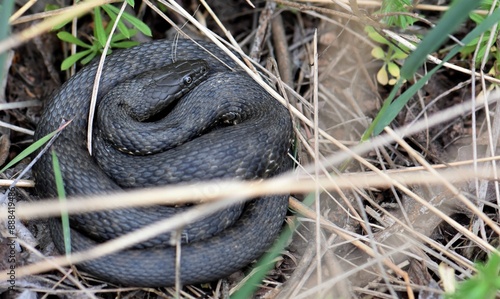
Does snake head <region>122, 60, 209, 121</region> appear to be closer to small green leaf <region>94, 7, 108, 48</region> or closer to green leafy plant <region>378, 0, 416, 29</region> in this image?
small green leaf <region>94, 7, 108, 48</region>

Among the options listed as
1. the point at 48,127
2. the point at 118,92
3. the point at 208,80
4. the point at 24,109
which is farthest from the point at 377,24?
the point at 24,109

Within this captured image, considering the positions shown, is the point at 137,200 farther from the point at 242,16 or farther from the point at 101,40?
the point at 242,16

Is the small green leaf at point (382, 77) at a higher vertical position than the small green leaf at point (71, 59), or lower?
lower

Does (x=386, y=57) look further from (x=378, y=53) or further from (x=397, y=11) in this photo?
(x=397, y=11)

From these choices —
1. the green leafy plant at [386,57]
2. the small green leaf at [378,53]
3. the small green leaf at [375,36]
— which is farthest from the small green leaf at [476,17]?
the small green leaf at [378,53]

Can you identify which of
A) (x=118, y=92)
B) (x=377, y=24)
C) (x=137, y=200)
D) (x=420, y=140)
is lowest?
(x=420, y=140)

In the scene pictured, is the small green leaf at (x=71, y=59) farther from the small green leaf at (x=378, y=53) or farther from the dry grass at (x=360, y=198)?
the small green leaf at (x=378, y=53)

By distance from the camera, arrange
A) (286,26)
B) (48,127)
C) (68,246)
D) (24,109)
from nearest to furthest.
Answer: (68,246) < (48,127) < (24,109) < (286,26)
